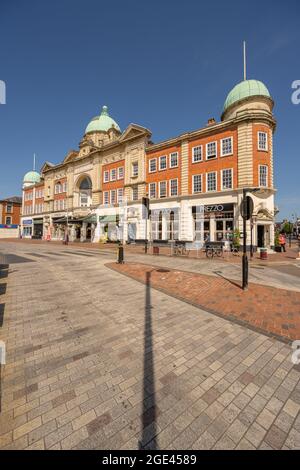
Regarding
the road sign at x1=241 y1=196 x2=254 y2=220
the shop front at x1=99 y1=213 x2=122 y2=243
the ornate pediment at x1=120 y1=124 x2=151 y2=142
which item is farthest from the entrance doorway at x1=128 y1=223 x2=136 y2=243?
the road sign at x1=241 y1=196 x2=254 y2=220

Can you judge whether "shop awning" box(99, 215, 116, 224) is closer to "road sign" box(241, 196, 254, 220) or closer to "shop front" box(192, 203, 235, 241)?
"shop front" box(192, 203, 235, 241)

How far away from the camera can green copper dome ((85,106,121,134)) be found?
41.3m

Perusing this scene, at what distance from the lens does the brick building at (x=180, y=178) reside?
2194 cm

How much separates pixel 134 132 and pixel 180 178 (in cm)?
1163

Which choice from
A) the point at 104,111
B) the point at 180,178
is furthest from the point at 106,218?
the point at 104,111

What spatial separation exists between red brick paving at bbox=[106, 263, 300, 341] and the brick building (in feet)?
28.9

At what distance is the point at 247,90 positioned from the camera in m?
24.1

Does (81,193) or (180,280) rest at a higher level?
(81,193)

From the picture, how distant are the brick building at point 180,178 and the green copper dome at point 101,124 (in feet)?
0.78

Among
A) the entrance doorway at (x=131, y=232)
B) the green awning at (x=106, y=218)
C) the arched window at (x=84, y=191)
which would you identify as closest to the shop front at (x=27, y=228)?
the arched window at (x=84, y=191)
